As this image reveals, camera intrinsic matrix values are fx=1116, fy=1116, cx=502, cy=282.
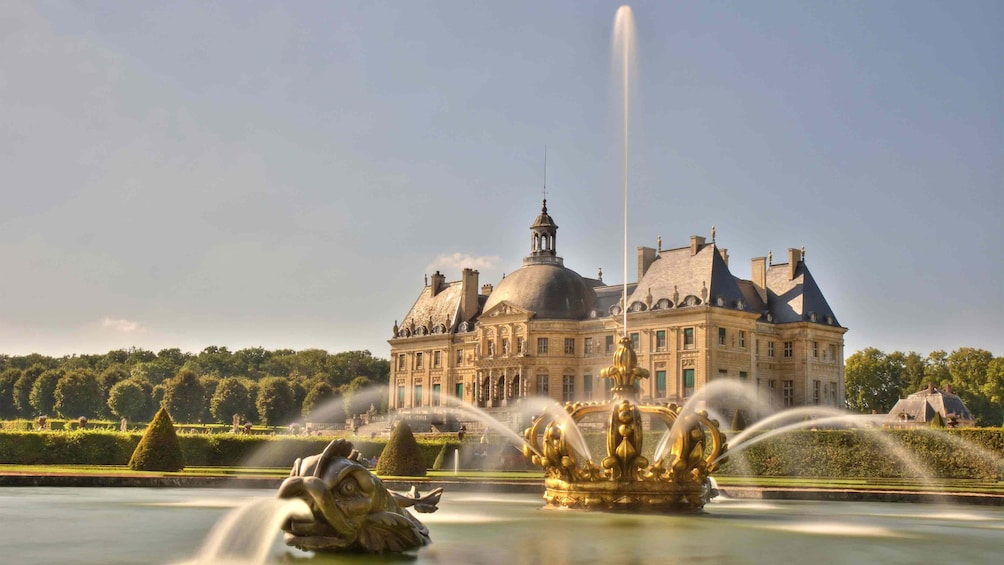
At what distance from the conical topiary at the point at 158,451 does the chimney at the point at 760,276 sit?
51.4m

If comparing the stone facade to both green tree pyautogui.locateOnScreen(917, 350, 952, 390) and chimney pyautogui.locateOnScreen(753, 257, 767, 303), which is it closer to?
chimney pyautogui.locateOnScreen(753, 257, 767, 303)

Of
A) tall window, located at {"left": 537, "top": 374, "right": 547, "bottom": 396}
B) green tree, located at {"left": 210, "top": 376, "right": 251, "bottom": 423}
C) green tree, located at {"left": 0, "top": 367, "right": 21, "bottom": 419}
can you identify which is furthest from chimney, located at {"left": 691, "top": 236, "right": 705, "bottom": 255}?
green tree, located at {"left": 0, "top": 367, "right": 21, "bottom": 419}

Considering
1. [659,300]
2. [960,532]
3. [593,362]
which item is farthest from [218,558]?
[593,362]

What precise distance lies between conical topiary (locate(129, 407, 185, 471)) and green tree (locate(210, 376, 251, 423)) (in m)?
65.2

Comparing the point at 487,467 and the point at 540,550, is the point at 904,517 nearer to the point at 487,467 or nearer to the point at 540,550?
the point at 540,550

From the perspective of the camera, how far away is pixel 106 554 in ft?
41.1

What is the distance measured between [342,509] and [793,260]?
6816 centimetres

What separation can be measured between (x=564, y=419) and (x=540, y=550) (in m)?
5.98

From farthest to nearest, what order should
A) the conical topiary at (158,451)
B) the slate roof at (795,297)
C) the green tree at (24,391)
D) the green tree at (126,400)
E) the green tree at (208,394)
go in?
1. the green tree at (24,391)
2. the green tree at (208,394)
3. the green tree at (126,400)
4. the slate roof at (795,297)
5. the conical topiary at (158,451)

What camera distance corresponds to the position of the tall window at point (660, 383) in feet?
241

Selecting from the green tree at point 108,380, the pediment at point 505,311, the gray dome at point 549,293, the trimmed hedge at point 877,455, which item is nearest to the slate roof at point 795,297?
the gray dome at point 549,293

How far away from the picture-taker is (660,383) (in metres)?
73.9

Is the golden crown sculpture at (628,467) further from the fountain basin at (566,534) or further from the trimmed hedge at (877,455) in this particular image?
the trimmed hedge at (877,455)

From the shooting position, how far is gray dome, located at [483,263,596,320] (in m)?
82.2
